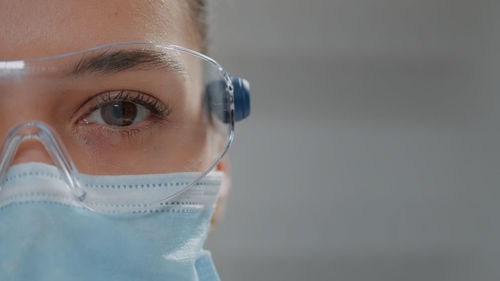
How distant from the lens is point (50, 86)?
30.2 inches

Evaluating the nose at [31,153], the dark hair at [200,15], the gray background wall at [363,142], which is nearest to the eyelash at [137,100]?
the nose at [31,153]

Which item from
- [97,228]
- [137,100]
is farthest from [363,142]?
[97,228]

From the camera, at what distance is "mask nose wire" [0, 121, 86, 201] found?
0.74m

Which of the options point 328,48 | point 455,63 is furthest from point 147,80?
point 455,63

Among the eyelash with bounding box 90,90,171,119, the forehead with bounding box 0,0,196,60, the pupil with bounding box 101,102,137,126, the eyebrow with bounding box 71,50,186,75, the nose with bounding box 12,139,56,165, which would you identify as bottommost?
the nose with bounding box 12,139,56,165

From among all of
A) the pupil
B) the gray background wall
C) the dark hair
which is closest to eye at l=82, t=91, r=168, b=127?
the pupil

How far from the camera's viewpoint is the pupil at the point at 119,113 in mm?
845

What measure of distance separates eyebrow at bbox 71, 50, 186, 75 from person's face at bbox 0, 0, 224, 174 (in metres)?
0.01

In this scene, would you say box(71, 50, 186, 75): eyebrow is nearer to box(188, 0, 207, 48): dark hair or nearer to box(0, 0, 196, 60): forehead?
box(0, 0, 196, 60): forehead

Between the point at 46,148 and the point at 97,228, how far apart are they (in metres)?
0.13

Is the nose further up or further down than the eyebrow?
further down

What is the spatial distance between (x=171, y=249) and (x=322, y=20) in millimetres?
1260

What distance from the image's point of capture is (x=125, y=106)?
0.86 m

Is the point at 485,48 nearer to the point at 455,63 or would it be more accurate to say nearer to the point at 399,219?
the point at 455,63
